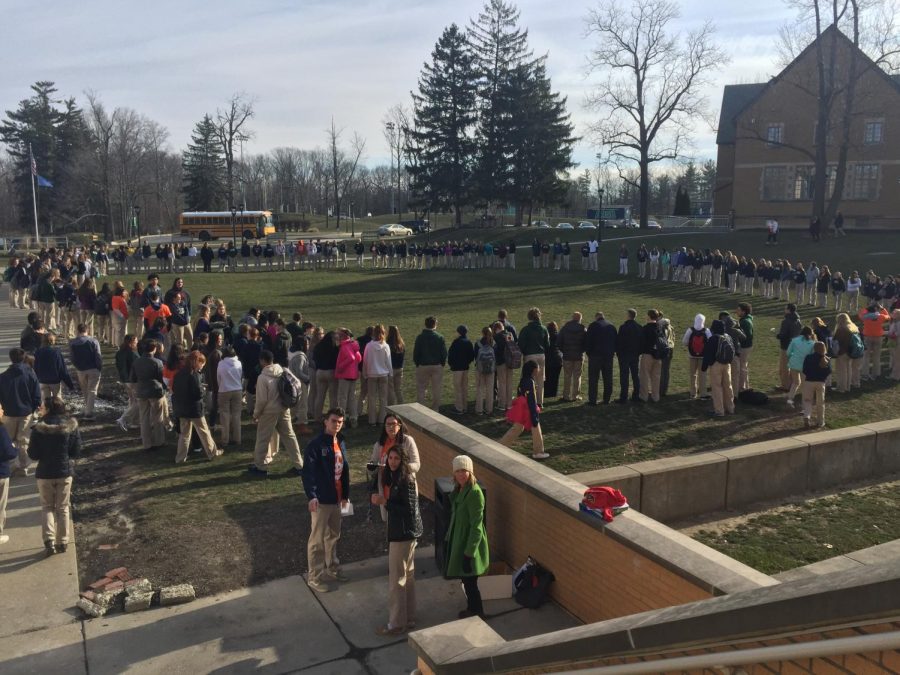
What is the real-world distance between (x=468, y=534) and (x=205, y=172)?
277 ft

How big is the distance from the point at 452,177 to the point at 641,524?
192ft

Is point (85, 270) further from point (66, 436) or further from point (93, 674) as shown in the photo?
point (93, 674)

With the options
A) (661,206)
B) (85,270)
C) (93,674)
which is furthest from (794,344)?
(661,206)

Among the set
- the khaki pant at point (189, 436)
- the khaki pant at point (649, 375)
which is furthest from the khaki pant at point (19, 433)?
the khaki pant at point (649, 375)

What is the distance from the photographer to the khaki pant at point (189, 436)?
35.3 feet

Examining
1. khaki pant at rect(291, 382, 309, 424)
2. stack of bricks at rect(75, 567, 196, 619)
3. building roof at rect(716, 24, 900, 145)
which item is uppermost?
building roof at rect(716, 24, 900, 145)

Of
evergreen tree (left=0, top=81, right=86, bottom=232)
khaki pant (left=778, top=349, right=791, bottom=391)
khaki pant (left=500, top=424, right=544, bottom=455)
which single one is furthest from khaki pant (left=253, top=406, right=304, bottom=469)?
evergreen tree (left=0, top=81, right=86, bottom=232)

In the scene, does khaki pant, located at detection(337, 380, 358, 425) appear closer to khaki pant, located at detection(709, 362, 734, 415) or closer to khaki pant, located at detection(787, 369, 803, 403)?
khaki pant, located at detection(709, 362, 734, 415)

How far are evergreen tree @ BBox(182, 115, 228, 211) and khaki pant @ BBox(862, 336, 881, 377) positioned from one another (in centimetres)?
7555

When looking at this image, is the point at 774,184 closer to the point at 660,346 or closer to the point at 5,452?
the point at 660,346

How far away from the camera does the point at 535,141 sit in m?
60.3

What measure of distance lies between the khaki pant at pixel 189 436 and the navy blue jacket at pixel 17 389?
78.6 inches

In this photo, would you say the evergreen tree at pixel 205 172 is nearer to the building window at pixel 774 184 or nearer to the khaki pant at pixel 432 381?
the building window at pixel 774 184

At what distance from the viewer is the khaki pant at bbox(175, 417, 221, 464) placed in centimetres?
1076
